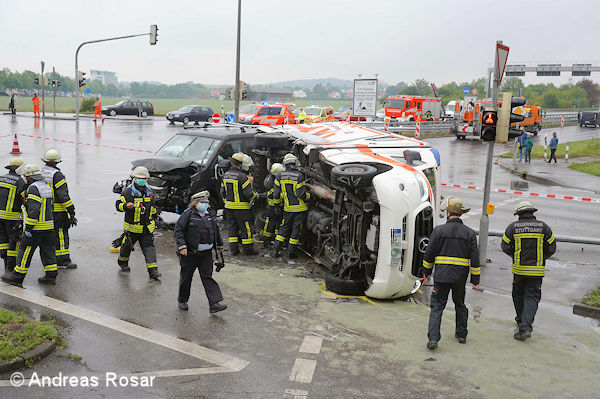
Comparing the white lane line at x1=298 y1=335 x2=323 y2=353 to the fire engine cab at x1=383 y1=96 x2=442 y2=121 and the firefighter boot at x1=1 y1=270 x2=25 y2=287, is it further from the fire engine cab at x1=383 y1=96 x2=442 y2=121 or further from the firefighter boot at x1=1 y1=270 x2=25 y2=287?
the fire engine cab at x1=383 y1=96 x2=442 y2=121

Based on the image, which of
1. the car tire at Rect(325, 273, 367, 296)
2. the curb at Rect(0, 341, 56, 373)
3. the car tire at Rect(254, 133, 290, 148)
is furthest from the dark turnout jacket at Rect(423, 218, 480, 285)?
the car tire at Rect(254, 133, 290, 148)

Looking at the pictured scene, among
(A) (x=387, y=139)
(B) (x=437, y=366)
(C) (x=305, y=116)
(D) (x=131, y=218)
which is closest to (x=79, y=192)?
(D) (x=131, y=218)

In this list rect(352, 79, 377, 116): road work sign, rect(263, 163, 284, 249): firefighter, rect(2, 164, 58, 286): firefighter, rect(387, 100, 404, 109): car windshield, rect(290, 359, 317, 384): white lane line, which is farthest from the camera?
rect(387, 100, 404, 109): car windshield

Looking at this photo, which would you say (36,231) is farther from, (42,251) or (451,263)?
(451,263)

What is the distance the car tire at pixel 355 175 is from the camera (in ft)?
25.8

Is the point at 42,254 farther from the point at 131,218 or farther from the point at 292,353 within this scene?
the point at 292,353

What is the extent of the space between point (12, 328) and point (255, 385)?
2.68 meters

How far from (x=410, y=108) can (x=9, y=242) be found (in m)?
39.0

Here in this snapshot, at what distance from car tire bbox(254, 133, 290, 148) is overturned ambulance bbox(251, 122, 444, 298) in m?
1.08

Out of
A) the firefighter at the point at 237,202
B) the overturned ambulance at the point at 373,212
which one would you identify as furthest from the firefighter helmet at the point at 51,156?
the overturned ambulance at the point at 373,212

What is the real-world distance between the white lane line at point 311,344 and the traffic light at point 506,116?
5271mm

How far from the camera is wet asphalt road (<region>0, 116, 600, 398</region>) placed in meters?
5.62

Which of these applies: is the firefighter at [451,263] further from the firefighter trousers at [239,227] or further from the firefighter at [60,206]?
the firefighter at [60,206]

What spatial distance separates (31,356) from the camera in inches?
227
